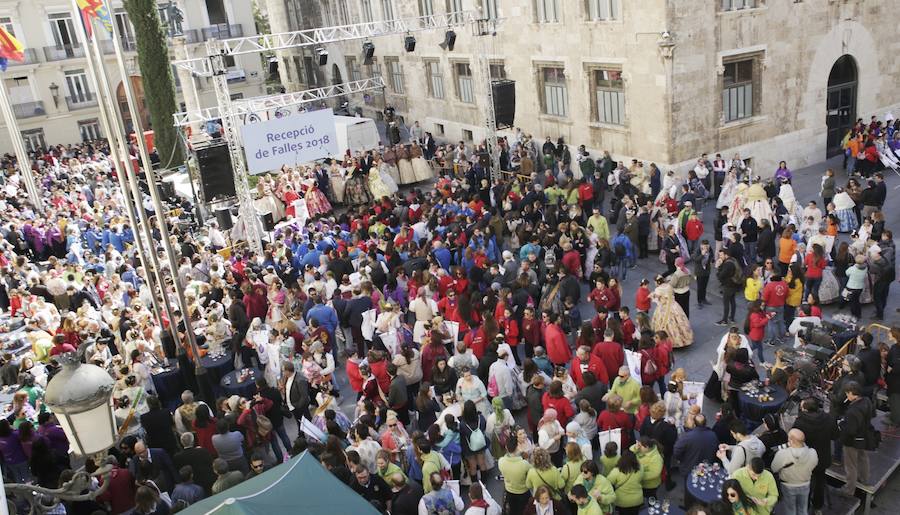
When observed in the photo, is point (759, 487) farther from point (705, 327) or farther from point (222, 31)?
point (222, 31)

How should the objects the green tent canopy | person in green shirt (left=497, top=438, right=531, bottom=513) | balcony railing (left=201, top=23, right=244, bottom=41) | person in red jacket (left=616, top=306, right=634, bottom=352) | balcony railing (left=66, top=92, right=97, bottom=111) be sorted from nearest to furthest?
the green tent canopy
person in green shirt (left=497, top=438, right=531, bottom=513)
person in red jacket (left=616, top=306, right=634, bottom=352)
balcony railing (left=66, top=92, right=97, bottom=111)
balcony railing (left=201, top=23, right=244, bottom=41)

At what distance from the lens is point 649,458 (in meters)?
7.50

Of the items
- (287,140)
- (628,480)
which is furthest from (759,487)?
(287,140)

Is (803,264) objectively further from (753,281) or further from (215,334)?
(215,334)

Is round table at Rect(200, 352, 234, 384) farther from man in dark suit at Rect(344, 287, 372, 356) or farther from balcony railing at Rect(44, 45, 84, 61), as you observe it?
balcony railing at Rect(44, 45, 84, 61)

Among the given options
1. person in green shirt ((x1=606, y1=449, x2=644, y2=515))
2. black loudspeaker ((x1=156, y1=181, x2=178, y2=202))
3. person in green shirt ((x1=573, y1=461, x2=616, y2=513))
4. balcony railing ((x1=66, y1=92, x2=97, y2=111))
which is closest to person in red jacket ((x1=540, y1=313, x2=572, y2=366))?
person in green shirt ((x1=606, y1=449, x2=644, y2=515))

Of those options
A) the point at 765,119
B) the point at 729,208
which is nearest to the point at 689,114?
the point at 765,119

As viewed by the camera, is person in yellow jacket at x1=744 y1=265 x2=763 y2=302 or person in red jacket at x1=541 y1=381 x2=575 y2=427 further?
person in yellow jacket at x1=744 y1=265 x2=763 y2=302

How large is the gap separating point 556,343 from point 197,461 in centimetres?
512

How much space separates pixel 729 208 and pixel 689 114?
4320mm

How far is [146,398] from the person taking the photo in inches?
393

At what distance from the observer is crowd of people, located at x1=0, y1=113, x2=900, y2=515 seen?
306 inches

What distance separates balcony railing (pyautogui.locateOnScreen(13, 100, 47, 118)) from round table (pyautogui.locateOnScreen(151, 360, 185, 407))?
37749mm

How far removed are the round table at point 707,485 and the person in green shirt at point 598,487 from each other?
0.68 metres
